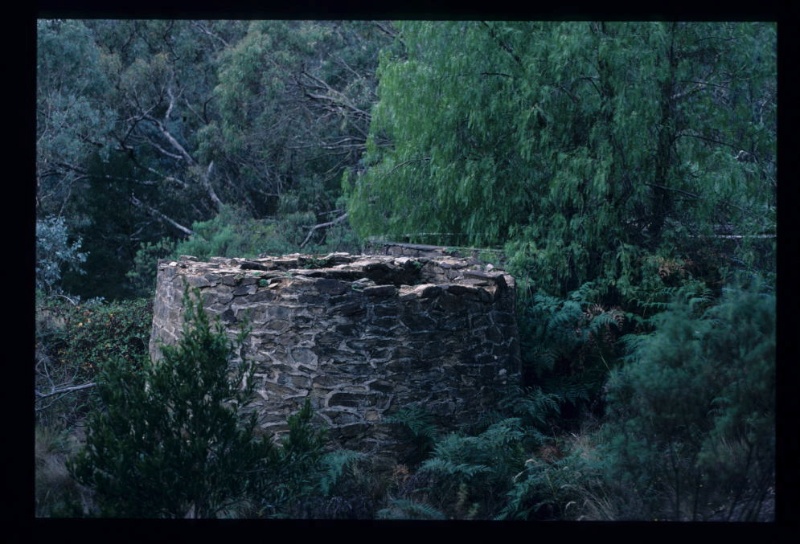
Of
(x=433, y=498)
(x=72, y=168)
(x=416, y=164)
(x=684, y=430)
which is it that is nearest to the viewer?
(x=684, y=430)

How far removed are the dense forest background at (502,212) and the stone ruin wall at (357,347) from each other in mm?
257

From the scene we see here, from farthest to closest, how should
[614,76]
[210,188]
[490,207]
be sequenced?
[210,188] < [490,207] < [614,76]

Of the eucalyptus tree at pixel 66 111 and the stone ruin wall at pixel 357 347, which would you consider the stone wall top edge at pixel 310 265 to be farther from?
the eucalyptus tree at pixel 66 111

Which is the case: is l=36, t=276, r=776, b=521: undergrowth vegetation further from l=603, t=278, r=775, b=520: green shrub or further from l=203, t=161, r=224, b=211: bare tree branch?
l=203, t=161, r=224, b=211: bare tree branch

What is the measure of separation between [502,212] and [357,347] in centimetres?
401

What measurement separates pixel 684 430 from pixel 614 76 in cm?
556

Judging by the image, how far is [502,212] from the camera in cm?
992

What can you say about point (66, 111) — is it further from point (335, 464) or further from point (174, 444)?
point (174, 444)

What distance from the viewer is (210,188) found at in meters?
17.9

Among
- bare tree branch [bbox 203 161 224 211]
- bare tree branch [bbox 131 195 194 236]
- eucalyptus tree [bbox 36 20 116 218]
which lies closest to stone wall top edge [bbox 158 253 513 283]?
eucalyptus tree [bbox 36 20 116 218]

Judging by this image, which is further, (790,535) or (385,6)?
(385,6)

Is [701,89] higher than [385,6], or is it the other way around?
[701,89]
